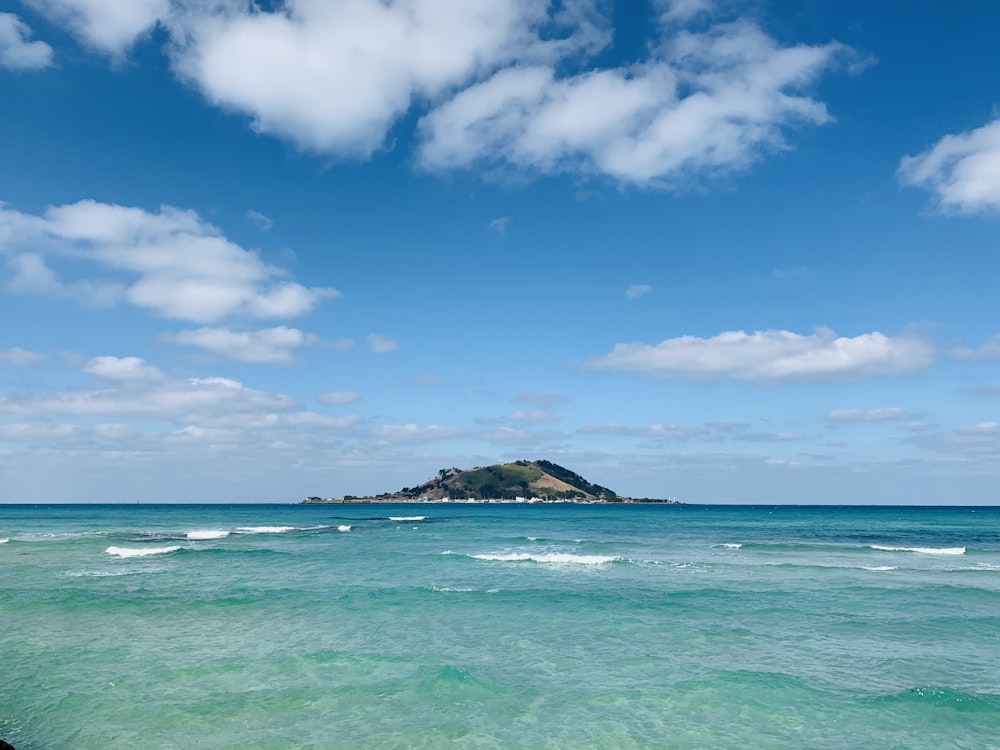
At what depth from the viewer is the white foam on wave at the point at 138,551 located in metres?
54.2

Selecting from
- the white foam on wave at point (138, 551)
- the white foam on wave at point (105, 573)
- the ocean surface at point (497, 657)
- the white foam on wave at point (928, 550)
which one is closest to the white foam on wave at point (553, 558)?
the ocean surface at point (497, 657)

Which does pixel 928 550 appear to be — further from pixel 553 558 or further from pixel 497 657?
pixel 497 657

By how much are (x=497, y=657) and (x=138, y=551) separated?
4717cm

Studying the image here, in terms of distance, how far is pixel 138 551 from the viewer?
56.3 metres

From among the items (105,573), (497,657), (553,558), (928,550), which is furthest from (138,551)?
(928,550)

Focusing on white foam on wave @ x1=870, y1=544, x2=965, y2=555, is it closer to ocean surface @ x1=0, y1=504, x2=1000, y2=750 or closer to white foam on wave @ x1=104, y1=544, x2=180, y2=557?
ocean surface @ x1=0, y1=504, x2=1000, y2=750

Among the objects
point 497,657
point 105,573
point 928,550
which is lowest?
point 928,550

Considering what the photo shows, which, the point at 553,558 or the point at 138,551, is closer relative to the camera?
the point at 553,558

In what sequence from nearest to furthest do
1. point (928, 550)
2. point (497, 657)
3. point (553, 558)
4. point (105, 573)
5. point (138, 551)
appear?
1. point (497, 657)
2. point (105, 573)
3. point (553, 558)
4. point (138, 551)
5. point (928, 550)

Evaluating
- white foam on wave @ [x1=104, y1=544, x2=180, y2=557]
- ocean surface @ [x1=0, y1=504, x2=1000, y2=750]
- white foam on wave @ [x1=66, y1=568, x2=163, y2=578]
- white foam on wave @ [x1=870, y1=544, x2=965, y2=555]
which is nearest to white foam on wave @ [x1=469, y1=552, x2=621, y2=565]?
ocean surface @ [x1=0, y1=504, x2=1000, y2=750]

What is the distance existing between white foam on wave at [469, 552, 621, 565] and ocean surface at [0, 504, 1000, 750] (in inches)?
227

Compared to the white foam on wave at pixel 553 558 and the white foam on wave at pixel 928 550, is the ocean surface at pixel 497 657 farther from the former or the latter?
the white foam on wave at pixel 928 550

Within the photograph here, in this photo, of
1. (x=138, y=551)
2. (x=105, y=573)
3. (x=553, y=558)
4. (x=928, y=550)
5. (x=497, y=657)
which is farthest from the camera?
(x=928, y=550)

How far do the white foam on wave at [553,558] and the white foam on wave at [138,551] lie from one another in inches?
1111
